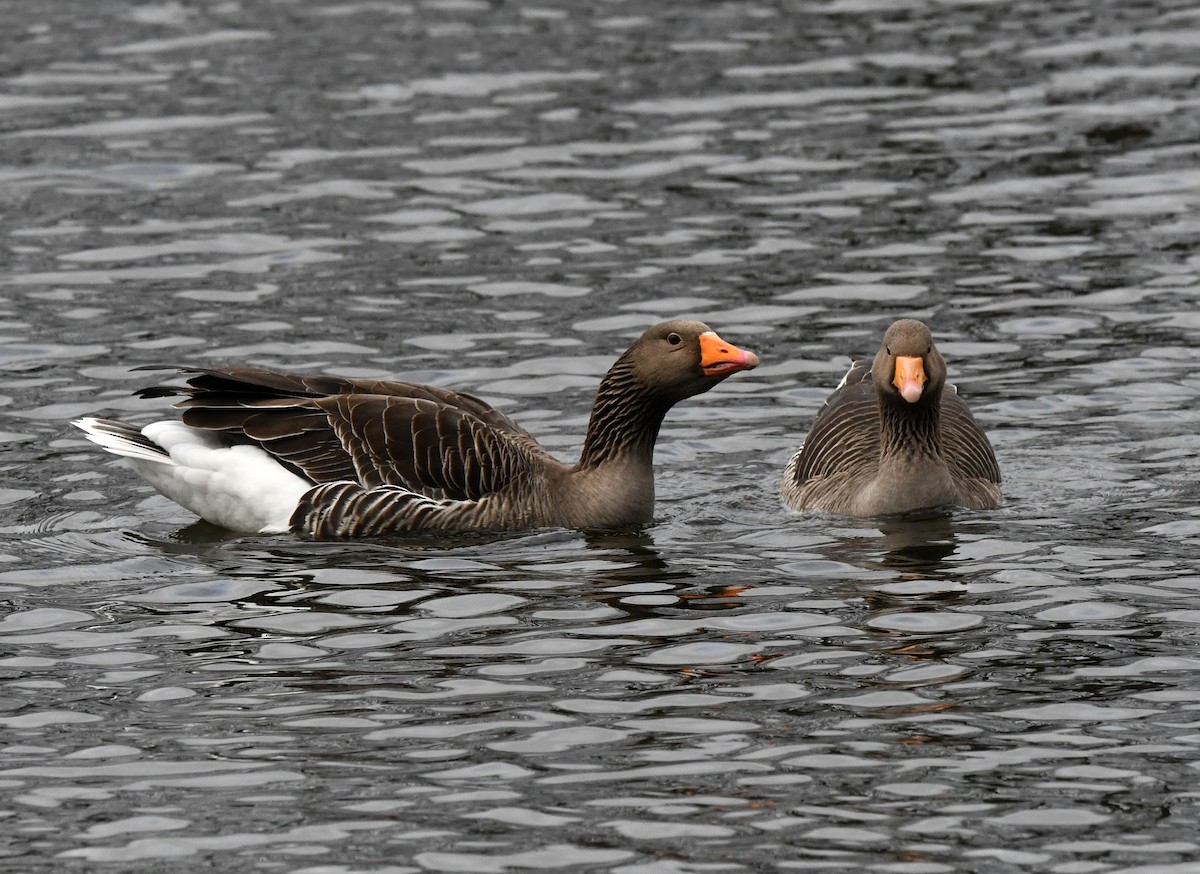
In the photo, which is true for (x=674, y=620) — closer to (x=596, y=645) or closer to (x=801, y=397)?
(x=596, y=645)

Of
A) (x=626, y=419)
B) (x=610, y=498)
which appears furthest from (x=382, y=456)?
(x=626, y=419)

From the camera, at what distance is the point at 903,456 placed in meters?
14.2

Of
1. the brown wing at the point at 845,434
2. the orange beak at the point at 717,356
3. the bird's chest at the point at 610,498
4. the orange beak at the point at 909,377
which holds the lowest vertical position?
the bird's chest at the point at 610,498

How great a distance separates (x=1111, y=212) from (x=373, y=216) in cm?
681

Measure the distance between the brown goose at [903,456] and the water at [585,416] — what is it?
0.23 metres

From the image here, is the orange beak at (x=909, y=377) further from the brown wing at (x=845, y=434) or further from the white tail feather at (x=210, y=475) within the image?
the white tail feather at (x=210, y=475)

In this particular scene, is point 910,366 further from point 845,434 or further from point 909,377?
point 845,434

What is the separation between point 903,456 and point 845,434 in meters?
0.94

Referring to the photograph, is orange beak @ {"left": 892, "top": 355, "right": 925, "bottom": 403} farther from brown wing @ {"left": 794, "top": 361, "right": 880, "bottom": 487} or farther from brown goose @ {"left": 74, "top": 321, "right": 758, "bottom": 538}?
brown goose @ {"left": 74, "top": 321, "right": 758, "bottom": 538}

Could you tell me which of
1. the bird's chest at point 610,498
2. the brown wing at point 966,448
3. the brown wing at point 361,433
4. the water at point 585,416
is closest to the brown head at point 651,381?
the bird's chest at point 610,498

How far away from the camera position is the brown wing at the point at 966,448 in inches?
574

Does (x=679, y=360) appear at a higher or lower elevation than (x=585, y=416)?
higher

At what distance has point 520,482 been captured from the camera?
45.9 feet

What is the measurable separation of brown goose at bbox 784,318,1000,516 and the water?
0.76ft
